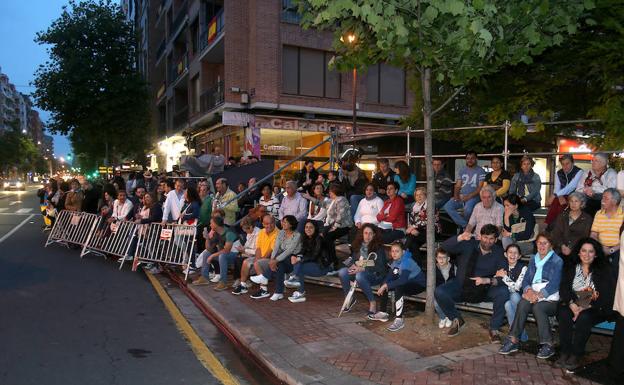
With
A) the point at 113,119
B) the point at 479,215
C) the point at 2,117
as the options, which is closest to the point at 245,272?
the point at 479,215

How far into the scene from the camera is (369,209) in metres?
8.11

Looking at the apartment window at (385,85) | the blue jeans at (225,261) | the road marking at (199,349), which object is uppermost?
the apartment window at (385,85)

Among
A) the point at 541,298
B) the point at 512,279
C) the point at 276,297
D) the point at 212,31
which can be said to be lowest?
the point at 276,297

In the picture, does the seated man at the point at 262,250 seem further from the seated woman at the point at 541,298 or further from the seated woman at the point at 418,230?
the seated woman at the point at 541,298

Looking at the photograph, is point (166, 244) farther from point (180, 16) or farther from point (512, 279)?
point (180, 16)

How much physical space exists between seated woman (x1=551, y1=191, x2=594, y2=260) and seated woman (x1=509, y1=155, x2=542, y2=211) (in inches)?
52.7

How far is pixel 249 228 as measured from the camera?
27.2 ft

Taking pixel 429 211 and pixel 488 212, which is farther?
pixel 488 212

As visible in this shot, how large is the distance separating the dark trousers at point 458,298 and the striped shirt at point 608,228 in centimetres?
130

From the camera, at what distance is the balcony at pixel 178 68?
29.5 meters

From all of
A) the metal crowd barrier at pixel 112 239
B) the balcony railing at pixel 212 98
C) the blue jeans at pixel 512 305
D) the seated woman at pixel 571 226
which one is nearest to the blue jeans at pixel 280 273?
the blue jeans at pixel 512 305

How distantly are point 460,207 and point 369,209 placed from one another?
5.06 ft

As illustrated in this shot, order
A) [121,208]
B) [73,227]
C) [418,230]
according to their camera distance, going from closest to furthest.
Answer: [418,230]
[121,208]
[73,227]

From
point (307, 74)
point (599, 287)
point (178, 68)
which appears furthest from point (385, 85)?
point (599, 287)
